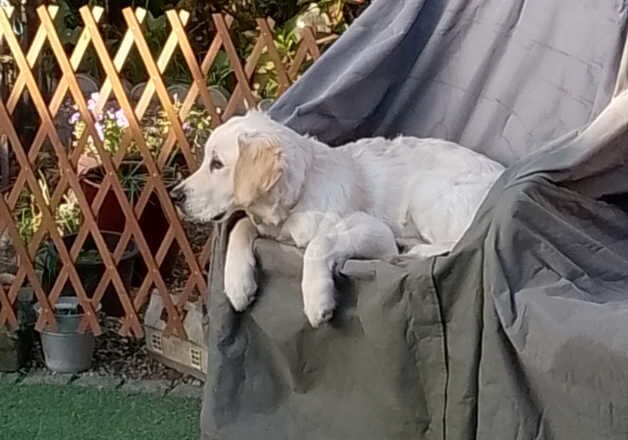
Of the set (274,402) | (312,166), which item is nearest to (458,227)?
(312,166)

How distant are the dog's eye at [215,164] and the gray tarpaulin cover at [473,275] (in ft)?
0.47

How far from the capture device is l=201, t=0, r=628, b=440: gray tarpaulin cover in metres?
1.88

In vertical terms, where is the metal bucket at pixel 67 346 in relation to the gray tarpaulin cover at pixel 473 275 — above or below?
below

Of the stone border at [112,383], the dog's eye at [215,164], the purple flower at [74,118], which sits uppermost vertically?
the dog's eye at [215,164]

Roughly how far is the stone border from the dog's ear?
1172 mm

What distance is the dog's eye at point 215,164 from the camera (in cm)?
255

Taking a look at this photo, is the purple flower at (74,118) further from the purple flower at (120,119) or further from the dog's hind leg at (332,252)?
the dog's hind leg at (332,252)

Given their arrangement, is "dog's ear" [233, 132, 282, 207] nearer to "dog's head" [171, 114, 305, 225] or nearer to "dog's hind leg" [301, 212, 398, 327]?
"dog's head" [171, 114, 305, 225]

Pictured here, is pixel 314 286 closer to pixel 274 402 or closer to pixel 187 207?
pixel 274 402

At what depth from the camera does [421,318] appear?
2.05m

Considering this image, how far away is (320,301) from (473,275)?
12.4 inches

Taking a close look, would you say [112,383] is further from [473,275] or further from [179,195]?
[473,275]

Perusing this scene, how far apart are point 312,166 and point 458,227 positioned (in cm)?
32

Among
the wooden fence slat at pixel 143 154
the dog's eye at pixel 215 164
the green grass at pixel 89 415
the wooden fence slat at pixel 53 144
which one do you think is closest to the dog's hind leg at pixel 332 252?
the dog's eye at pixel 215 164
